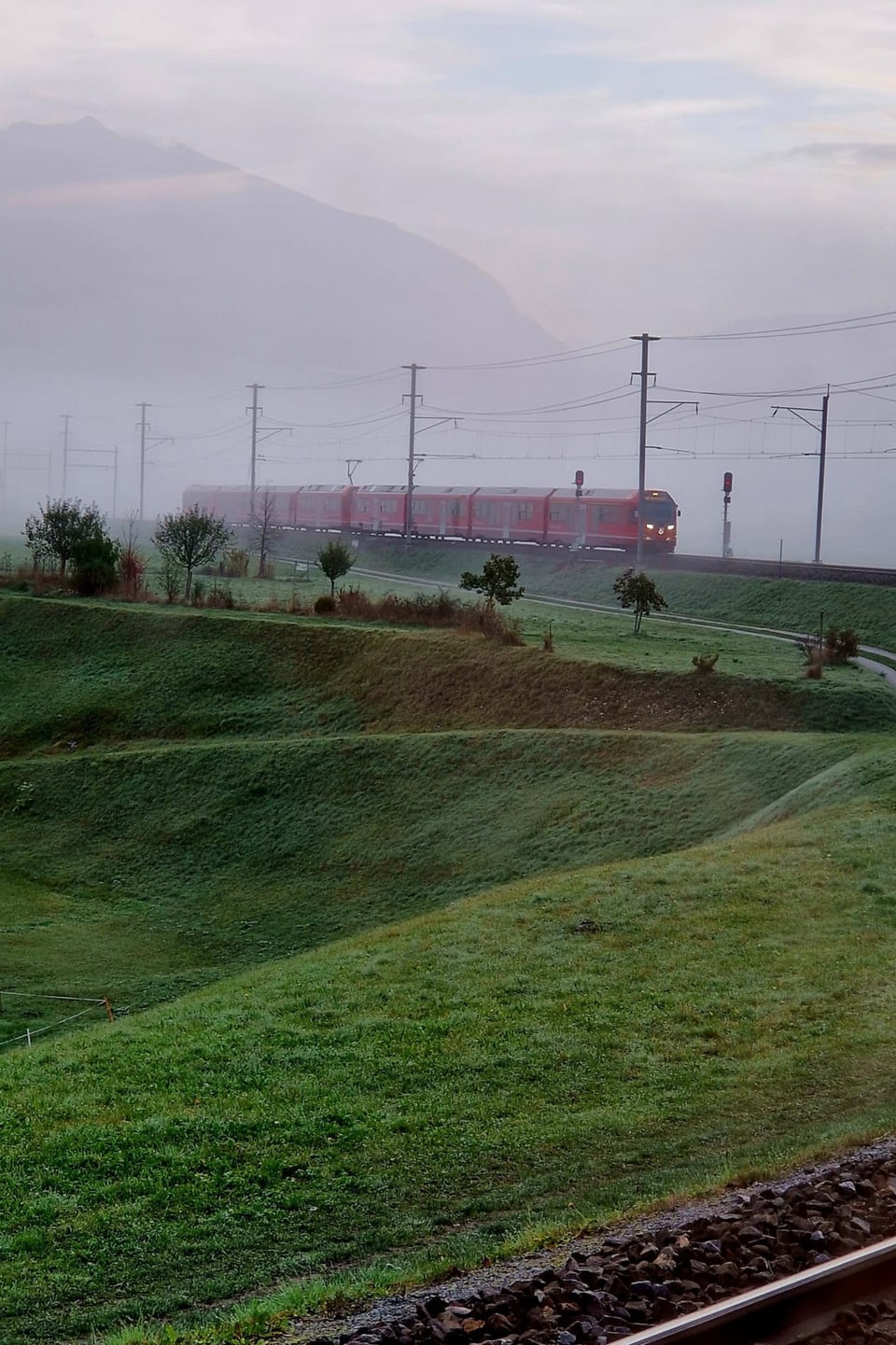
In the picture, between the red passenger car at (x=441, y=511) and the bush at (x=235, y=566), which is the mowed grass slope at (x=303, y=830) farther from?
the red passenger car at (x=441, y=511)

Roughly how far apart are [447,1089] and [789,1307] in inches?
196

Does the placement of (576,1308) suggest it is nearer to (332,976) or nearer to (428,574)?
(332,976)

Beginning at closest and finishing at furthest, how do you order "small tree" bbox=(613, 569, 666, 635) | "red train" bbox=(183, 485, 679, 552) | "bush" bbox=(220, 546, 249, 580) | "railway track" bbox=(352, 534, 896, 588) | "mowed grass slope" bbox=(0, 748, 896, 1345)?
1. "mowed grass slope" bbox=(0, 748, 896, 1345)
2. "small tree" bbox=(613, 569, 666, 635)
3. "railway track" bbox=(352, 534, 896, 588)
4. "red train" bbox=(183, 485, 679, 552)
5. "bush" bbox=(220, 546, 249, 580)

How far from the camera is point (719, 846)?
18.4 m

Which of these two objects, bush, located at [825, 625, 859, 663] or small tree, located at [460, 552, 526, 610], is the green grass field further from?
bush, located at [825, 625, 859, 663]

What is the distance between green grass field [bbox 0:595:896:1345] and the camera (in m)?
8.36

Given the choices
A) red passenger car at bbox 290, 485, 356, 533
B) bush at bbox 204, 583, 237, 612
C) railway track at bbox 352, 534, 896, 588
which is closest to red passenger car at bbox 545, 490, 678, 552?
railway track at bbox 352, 534, 896, 588

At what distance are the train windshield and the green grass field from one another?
21154mm

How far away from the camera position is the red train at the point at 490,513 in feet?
184

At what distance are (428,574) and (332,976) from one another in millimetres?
47346

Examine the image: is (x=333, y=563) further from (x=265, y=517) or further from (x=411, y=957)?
(x=411, y=957)

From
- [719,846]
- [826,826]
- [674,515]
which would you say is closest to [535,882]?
[719,846]

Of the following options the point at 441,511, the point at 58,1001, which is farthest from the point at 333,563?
the point at 58,1001

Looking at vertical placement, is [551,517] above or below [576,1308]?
above
